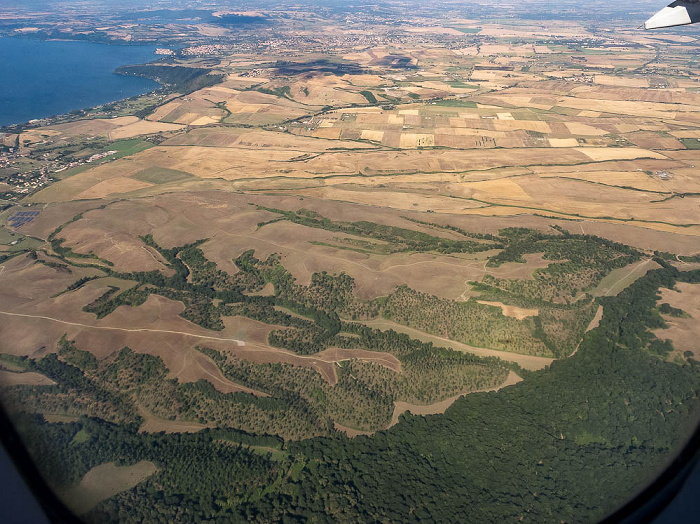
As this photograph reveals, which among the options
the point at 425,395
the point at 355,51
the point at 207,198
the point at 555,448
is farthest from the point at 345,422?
the point at 355,51

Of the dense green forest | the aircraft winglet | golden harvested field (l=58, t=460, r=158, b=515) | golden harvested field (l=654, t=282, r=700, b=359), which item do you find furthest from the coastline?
golden harvested field (l=654, t=282, r=700, b=359)

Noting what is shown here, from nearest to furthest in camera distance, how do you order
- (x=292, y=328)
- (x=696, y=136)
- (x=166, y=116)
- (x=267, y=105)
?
(x=292, y=328), (x=696, y=136), (x=166, y=116), (x=267, y=105)

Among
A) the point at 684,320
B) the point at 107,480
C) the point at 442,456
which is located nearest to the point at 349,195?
the point at 684,320

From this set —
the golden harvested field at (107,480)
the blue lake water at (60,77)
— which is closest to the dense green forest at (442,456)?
the golden harvested field at (107,480)

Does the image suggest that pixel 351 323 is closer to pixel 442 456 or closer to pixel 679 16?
pixel 442 456

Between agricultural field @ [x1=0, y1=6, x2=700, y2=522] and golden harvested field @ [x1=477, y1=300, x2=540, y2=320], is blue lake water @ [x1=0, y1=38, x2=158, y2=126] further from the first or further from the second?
golden harvested field @ [x1=477, y1=300, x2=540, y2=320]

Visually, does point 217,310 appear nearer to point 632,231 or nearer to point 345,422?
point 345,422

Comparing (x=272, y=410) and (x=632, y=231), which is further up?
(x=632, y=231)
